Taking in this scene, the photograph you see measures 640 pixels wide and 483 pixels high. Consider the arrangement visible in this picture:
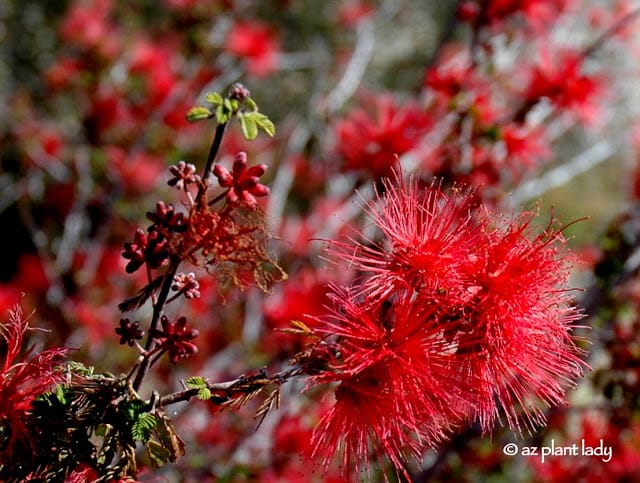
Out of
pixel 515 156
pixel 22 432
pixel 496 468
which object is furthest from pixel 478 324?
pixel 496 468

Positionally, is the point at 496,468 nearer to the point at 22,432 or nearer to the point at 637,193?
the point at 637,193

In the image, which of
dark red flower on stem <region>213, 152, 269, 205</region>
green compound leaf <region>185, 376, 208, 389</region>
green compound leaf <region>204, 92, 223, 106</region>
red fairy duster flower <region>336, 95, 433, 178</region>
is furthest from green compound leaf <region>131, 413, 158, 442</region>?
red fairy duster flower <region>336, 95, 433, 178</region>

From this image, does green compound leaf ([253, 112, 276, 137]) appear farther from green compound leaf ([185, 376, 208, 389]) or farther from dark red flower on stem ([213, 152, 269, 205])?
green compound leaf ([185, 376, 208, 389])

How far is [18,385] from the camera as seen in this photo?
901 mm

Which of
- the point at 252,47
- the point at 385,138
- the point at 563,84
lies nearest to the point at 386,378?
the point at 385,138

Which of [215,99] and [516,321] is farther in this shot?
[516,321]

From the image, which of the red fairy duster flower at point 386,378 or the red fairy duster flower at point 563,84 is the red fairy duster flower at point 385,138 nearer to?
the red fairy duster flower at point 563,84

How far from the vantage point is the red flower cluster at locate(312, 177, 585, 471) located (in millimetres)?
959

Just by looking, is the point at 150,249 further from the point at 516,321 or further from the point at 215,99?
the point at 516,321

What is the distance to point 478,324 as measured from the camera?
964mm

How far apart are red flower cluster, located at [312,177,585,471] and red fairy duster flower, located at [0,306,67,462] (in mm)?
352

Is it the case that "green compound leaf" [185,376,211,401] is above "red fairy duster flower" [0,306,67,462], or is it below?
below

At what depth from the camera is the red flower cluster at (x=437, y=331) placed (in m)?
0.96

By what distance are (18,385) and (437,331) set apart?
54 cm
